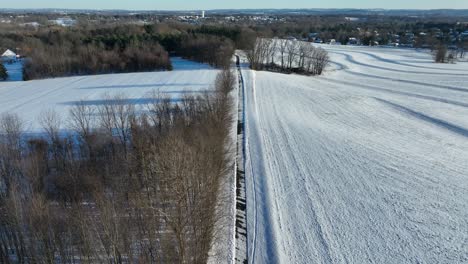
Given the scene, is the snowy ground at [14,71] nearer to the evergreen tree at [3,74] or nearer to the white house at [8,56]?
the evergreen tree at [3,74]

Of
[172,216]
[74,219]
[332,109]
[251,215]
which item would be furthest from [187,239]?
[332,109]

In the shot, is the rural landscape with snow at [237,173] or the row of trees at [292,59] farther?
the row of trees at [292,59]

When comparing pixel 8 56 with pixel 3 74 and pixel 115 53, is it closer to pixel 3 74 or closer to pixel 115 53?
pixel 3 74

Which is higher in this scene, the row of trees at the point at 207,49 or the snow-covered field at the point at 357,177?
the row of trees at the point at 207,49

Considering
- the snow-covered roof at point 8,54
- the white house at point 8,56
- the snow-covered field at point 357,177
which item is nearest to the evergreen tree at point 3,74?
the white house at point 8,56

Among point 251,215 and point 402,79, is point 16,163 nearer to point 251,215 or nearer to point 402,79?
point 251,215

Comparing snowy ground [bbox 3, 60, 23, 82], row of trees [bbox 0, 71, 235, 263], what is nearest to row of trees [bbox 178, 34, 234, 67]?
snowy ground [bbox 3, 60, 23, 82]
